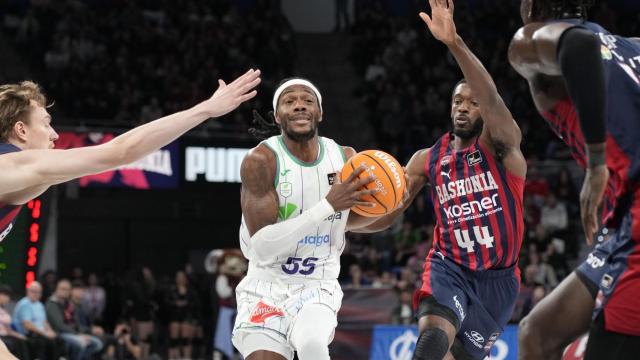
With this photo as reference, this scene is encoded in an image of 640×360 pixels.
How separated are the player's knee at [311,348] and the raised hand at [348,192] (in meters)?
0.75

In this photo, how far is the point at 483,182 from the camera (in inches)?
254

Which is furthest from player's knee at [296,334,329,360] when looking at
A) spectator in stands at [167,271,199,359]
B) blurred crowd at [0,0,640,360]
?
spectator in stands at [167,271,199,359]

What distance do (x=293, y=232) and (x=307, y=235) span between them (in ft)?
0.56

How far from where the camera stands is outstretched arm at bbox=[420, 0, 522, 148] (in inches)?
215

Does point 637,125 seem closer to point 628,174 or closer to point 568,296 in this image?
point 628,174

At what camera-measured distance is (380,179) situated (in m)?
5.77

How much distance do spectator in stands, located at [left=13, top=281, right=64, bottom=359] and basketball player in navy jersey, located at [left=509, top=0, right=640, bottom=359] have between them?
33.0ft

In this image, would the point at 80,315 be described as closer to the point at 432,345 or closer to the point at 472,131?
the point at 472,131

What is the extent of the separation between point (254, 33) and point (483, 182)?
53.8ft

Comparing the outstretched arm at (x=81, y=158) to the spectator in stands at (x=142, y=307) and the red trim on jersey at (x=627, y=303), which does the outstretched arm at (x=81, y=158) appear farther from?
the spectator in stands at (x=142, y=307)

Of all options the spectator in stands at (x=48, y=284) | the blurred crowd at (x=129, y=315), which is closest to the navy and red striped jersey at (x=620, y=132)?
the blurred crowd at (x=129, y=315)

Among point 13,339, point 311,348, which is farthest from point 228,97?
point 13,339

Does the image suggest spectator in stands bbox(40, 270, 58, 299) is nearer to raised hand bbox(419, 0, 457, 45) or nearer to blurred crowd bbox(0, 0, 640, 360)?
blurred crowd bbox(0, 0, 640, 360)

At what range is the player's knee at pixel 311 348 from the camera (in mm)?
5566
